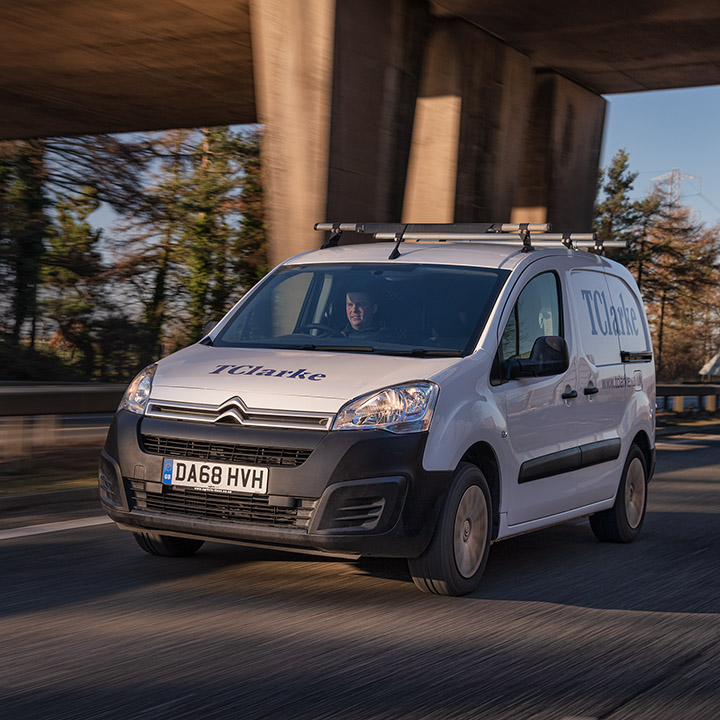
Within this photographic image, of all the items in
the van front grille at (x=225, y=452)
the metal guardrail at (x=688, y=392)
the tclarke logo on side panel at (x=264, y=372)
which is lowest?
the metal guardrail at (x=688, y=392)

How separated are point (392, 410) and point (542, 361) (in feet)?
4.52

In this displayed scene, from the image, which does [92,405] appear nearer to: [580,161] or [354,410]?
[354,410]

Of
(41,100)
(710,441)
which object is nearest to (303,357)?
(710,441)

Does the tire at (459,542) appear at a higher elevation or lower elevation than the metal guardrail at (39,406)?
higher

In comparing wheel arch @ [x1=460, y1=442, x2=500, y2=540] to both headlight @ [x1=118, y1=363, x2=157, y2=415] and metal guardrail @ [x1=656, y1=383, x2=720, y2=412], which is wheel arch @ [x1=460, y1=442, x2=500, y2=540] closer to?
headlight @ [x1=118, y1=363, x2=157, y2=415]

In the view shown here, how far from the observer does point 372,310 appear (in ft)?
23.0

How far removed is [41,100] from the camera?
82.2 ft

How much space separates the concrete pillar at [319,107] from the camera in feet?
45.9

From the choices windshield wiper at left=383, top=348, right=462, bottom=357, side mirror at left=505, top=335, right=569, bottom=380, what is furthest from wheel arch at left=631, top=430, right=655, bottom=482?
windshield wiper at left=383, top=348, right=462, bottom=357

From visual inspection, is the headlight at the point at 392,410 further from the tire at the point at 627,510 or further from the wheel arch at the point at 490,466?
the tire at the point at 627,510

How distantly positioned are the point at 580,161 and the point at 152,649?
18.0 metres

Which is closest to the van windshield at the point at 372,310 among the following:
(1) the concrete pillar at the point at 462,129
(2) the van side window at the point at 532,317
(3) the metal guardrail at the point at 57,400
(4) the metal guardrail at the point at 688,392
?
(2) the van side window at the point at 532,317

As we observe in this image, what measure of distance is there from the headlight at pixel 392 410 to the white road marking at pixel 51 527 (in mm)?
2752

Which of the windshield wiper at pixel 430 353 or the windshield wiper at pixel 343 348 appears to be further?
the windshield wiper at pixel 343 348
